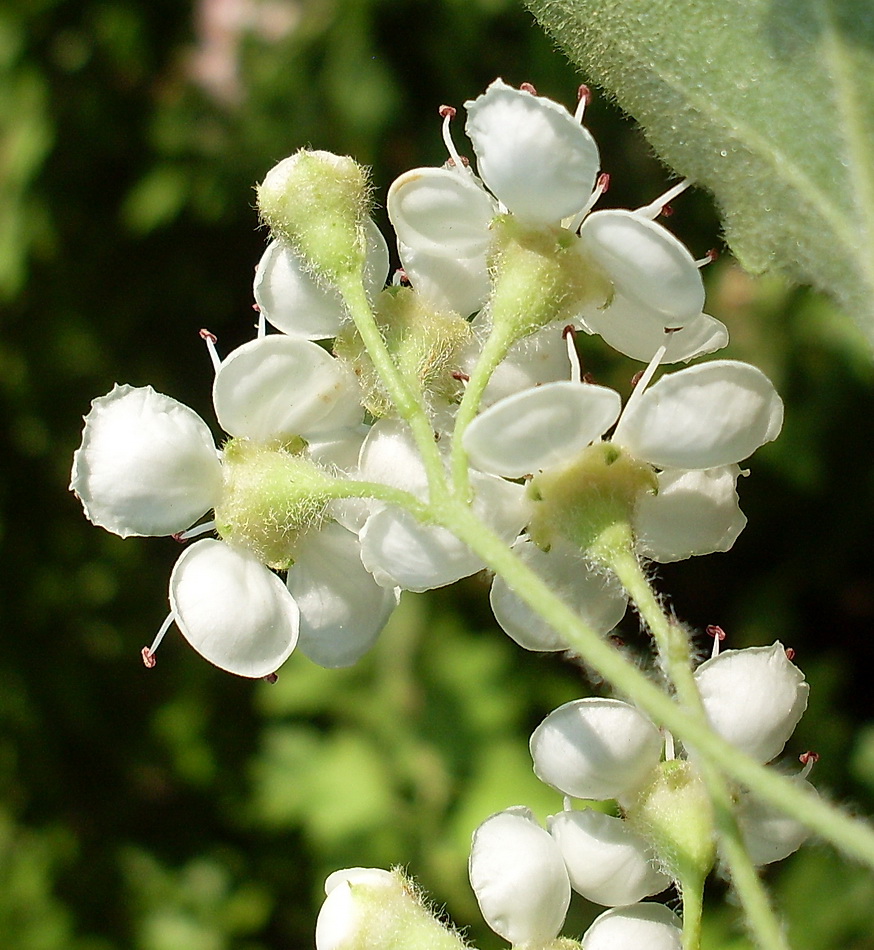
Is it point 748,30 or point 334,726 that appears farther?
point 334,726

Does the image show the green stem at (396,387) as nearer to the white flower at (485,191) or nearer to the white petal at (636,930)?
the white flower at (485,191)

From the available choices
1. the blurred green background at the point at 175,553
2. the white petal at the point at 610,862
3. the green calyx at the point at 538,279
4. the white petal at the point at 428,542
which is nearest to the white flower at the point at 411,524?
the white petal at the point at 428,542

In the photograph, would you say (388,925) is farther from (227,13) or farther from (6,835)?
(227,13)

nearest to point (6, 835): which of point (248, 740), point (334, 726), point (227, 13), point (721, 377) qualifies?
point (248, 740)

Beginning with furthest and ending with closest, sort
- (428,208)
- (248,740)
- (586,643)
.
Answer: (248,740), (428,208), (586,643)

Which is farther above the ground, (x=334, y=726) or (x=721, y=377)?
(x=721, y=377)

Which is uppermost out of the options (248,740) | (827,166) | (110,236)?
(827,166)
